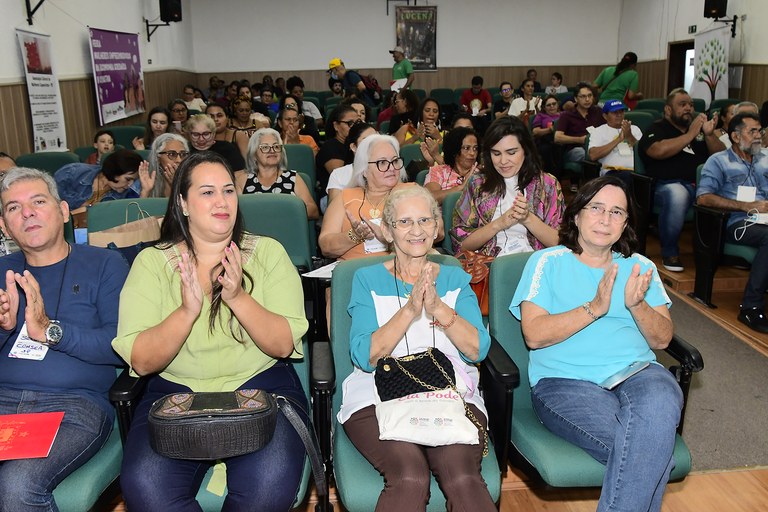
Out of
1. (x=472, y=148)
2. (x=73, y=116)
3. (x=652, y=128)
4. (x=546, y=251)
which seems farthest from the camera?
(x=73, y=116)

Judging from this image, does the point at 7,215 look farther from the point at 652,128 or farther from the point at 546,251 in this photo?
the point at 652,128

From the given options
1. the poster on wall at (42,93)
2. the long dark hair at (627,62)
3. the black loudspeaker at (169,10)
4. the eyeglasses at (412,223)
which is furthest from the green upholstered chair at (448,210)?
the black loudspeaker at (169,10)

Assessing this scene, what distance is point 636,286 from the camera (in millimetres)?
1947

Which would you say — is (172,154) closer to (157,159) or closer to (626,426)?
(157,159)

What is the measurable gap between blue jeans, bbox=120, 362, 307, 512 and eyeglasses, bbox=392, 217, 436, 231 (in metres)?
0.70

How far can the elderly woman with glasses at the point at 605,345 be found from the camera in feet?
5.95

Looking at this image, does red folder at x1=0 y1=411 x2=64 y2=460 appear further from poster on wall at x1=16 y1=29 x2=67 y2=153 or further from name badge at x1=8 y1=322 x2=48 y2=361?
poster on wall at x1=16 y1=29 x2=67 y2=153

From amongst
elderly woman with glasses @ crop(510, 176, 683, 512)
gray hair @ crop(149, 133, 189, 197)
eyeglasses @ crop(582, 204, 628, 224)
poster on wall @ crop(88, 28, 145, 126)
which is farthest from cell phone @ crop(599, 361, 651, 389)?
poster on wall @ crop(88, 28, 145, 126)

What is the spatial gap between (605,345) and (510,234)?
95 cm

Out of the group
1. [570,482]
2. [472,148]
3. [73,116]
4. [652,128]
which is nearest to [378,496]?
[570,482]

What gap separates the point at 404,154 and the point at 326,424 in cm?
328

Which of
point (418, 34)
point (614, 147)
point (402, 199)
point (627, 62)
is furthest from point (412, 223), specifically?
point (418, 34)

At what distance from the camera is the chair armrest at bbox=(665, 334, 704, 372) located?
1.95 m

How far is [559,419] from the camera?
1.96 metres
